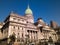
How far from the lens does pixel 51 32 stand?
79125 mm

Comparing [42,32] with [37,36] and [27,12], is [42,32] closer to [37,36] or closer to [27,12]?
[37,36]

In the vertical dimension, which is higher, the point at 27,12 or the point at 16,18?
the point at 27,12

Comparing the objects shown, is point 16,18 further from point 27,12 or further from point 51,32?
point 51,32

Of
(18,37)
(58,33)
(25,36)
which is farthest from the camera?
(58,33)

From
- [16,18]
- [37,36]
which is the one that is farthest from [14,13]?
[37,36]

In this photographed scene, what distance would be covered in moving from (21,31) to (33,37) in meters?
9.10

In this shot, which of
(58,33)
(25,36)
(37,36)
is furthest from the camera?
(58,33)

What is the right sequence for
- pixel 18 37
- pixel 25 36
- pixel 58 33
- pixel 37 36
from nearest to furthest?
1. pixel 18 37
2. pixel 25 36
3. pixel 37 36
4. pixel 58 33

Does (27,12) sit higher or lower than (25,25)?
higher

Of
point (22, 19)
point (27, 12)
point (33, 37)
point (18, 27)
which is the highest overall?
point (27, 12)

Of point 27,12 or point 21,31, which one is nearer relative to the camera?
point 21,31

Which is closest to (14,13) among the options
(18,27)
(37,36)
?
(18,27)

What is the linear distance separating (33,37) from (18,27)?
11333 mm

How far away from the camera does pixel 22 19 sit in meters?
66.0
